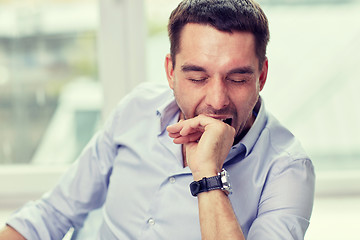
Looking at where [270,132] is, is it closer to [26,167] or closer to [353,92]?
[353,92]

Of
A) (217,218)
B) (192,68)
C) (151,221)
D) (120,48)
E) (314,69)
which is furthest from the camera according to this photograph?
(314,69)

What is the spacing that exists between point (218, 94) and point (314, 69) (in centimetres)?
144

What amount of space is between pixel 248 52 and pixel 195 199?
48 centimetres

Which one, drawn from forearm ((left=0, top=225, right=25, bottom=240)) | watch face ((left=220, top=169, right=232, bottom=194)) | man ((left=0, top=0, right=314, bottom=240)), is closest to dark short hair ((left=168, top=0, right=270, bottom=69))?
man ((left=0, top=0, right=314, bottom=240))

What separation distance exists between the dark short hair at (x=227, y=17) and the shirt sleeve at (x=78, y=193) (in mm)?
506

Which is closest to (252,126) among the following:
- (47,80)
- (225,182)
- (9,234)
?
(225,182)

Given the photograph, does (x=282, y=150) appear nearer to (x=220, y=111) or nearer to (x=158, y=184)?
(x=220, y=111)

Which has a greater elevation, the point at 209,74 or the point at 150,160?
the point at 209,74

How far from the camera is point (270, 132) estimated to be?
167 centimetres

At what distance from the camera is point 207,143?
150 centimetres

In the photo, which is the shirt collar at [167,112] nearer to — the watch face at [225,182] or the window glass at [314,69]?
the watch face at [225,182]

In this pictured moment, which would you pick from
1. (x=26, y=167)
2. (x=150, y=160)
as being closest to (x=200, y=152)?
(x=150, y=160)

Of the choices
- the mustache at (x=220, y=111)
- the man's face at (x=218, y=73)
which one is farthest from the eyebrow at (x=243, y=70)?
the mustache at (x=220, y=111)

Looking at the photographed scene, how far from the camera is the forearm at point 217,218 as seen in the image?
1.42 metres
